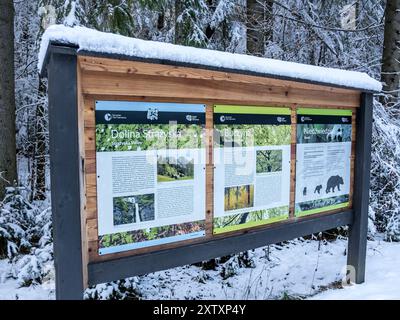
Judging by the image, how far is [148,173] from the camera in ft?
8.53

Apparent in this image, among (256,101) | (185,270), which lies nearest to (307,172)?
(256,101)

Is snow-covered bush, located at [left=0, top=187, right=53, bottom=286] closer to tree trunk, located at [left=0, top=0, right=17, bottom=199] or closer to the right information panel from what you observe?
tree trunk, located at [left=0, top=0, right=17, bottom=199]

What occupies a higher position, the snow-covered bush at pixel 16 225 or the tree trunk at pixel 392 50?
the tree trunk at pixel 392 50

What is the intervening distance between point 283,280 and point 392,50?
4664 millimetres

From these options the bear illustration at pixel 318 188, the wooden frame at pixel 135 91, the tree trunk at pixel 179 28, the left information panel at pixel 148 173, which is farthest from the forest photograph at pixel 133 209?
the tree trunk at pixel 179 28

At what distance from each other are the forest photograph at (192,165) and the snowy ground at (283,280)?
0.03 metres

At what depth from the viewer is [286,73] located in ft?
10.3

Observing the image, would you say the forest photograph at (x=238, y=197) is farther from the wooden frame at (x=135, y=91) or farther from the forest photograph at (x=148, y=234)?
the forest photograph at (x=148, y=234)

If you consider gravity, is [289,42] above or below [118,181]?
above

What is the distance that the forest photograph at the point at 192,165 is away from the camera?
2227 mm

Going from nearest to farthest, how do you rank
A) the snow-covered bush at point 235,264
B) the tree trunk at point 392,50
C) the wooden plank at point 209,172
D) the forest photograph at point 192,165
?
the forest photograph at point 192,165
the wooden plank at point 209,172
the snow-covered bush at point 235,264
the tree trunk at point 392,50

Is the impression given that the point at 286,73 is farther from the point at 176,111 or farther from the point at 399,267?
the point at 399,267

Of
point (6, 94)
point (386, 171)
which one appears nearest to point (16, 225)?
point (6, 94)

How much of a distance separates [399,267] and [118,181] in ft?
13.6
